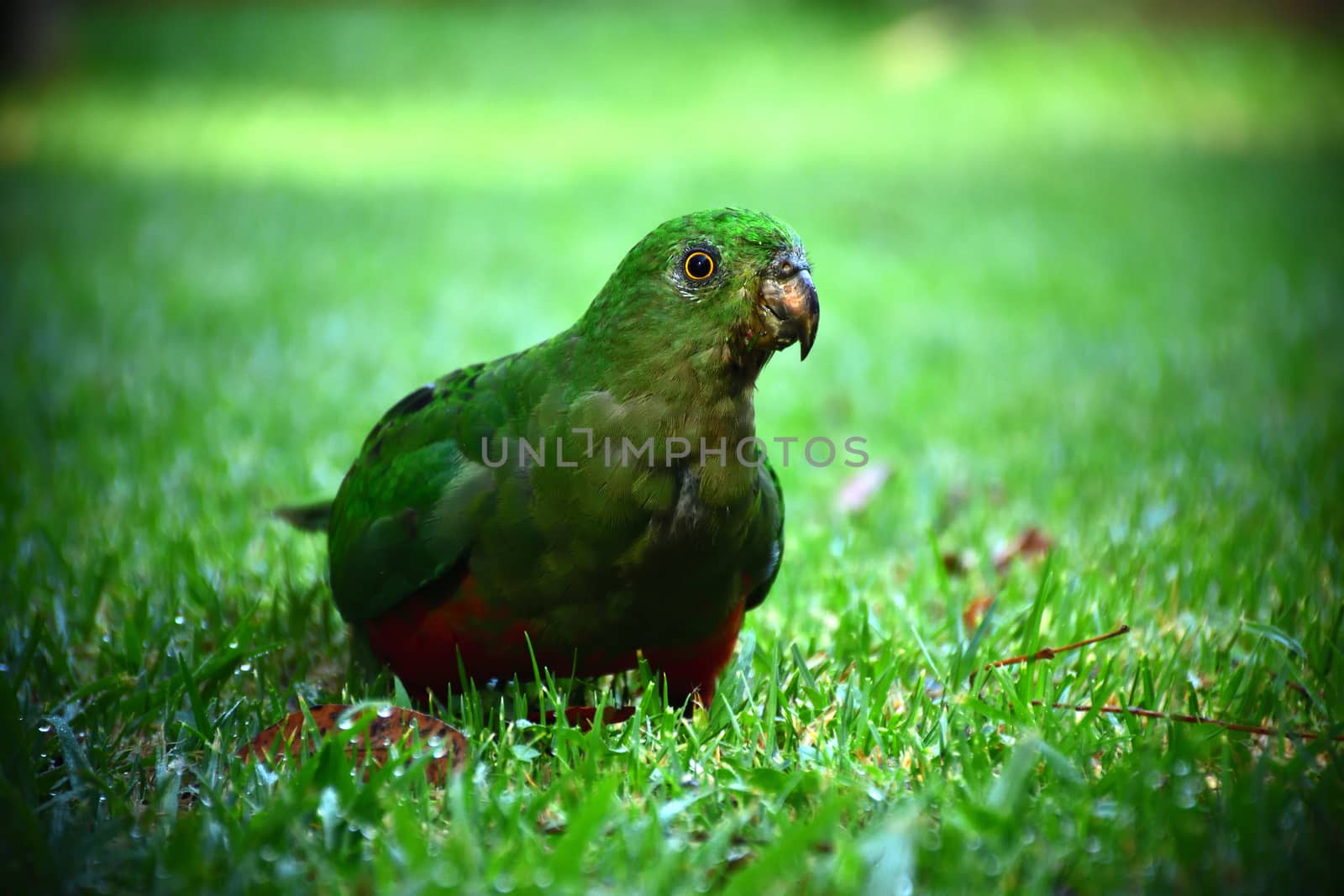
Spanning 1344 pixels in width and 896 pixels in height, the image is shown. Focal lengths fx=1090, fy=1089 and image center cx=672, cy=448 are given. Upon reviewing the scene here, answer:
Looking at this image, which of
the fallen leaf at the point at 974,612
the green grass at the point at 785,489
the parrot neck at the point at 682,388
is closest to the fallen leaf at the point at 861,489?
the green grass at the point at 785,489

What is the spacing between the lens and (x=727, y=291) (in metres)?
2.06

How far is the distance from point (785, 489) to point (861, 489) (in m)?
0.28

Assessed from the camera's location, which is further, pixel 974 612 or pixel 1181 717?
pixel 974 612

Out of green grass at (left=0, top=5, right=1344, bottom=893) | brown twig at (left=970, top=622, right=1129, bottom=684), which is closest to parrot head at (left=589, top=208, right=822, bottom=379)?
green grass at (left=0, top=5, right=1344, bottom=893)

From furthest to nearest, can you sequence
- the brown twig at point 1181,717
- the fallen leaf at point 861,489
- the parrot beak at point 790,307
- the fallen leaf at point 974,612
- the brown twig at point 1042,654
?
the fallen leaf at point 861,489
the fallen leaf at point 974,612
the brown twig at point 1042,654
the brown twig at point 1181,717
the parrot beak at point 790,307

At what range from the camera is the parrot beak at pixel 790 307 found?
2043 mm

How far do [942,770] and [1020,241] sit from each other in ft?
21.7

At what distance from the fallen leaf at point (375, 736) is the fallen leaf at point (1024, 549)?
6.11 feet

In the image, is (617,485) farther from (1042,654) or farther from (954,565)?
(954,565)

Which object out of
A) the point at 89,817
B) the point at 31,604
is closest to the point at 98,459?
the point at 31,604

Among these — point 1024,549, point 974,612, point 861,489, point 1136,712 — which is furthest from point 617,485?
point 861,489

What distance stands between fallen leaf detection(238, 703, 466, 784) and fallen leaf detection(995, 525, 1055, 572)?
6.11 feet

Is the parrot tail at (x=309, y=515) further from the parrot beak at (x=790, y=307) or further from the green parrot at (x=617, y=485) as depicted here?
the parrot beak at (x=790, y=307)

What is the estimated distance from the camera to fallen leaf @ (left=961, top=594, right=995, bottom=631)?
9.45ft
